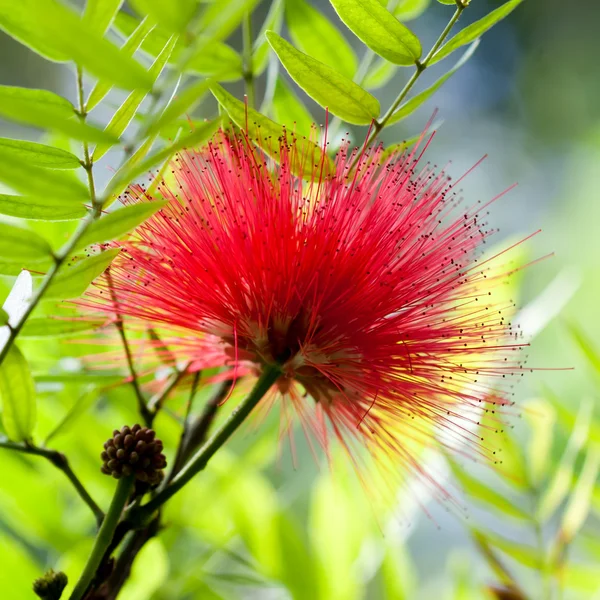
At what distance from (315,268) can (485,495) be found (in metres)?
0.35

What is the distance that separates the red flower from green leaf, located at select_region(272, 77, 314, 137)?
5.2 inches

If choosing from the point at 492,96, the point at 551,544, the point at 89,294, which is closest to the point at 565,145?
the point at 492,96

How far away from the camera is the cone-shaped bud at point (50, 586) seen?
40cm

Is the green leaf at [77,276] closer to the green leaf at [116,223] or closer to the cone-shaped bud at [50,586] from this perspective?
the green leaf at [116,223]

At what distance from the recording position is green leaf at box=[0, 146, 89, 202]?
29cm

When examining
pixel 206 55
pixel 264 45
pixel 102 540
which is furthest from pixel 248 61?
pixel 102 540

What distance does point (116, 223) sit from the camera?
330 mm

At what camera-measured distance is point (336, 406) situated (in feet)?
1.71

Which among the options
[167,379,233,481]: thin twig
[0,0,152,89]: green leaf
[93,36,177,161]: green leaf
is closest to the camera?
[0,0,152,89]: green leaf

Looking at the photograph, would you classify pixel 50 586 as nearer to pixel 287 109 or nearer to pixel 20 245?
pixel 20 245

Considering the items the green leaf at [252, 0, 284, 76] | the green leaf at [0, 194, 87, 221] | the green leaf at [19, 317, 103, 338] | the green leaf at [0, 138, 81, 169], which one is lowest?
the green leaf at [19, 317, 103, 338]

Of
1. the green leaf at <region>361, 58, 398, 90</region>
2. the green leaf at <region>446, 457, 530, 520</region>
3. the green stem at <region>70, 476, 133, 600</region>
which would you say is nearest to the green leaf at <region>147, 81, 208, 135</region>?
the green stem at <region>70, 476, 133, 600</region>

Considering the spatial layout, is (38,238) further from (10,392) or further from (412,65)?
(412,65)

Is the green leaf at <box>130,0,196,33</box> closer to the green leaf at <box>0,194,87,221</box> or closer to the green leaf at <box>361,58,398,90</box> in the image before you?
the green leaf at <box>0,194,87,221</box>
